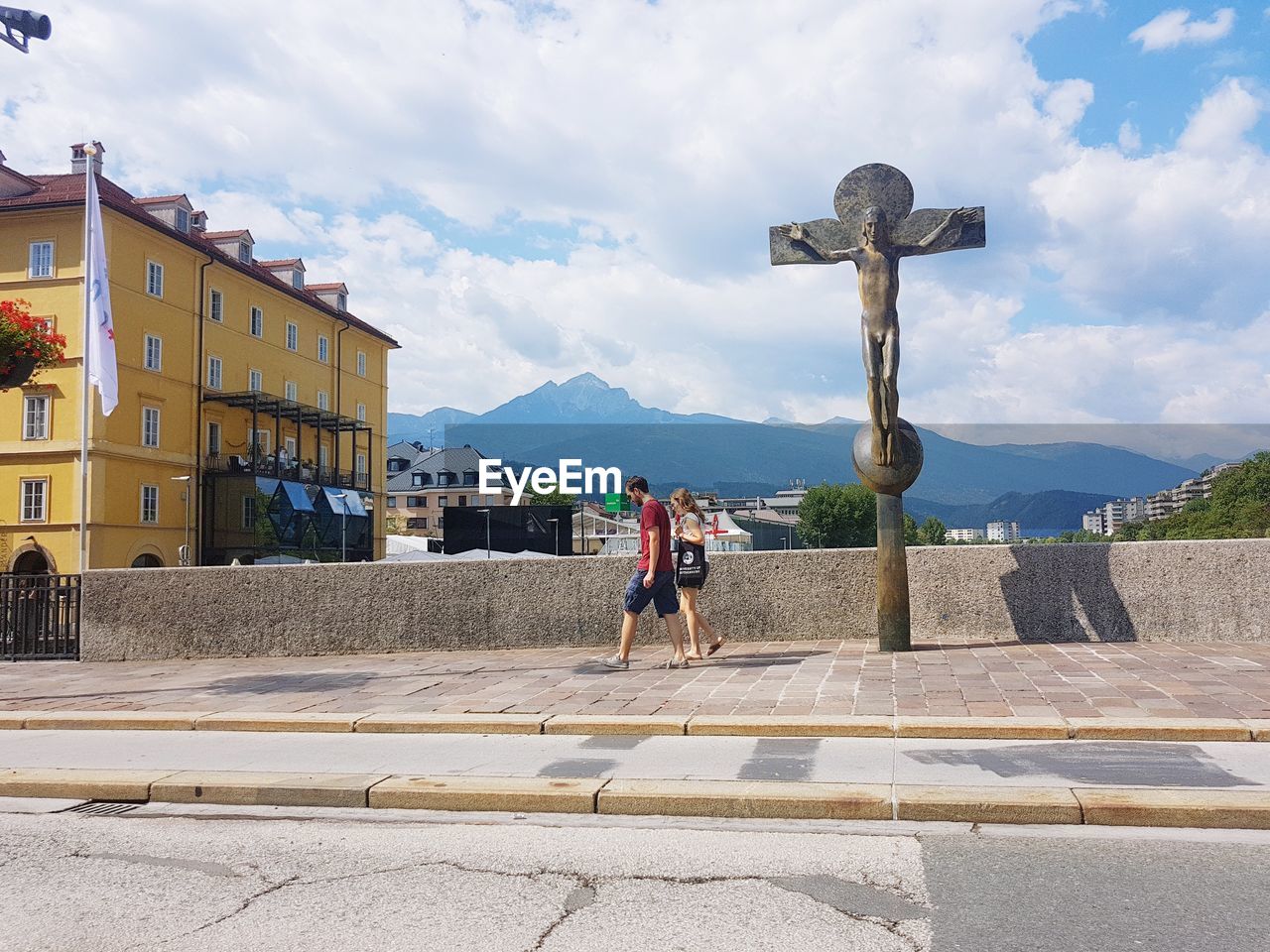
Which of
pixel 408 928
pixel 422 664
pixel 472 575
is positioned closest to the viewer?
pixel 408 928

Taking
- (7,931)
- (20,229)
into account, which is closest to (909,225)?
(7,931)

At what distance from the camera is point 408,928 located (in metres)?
3.69

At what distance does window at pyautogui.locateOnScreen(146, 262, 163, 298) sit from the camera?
48.0 metres

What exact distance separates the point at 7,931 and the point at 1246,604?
10079 millimetres

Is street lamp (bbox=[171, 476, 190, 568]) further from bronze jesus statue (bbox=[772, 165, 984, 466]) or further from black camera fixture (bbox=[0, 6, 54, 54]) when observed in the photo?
bronze jesus statue (bbox=[772, 165, 984, 466])

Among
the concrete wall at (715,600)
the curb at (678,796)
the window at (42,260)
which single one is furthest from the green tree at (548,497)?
the curb at (678,796)

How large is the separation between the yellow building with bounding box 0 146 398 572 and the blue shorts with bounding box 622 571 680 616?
33592mm

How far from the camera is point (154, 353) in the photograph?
1922 inches

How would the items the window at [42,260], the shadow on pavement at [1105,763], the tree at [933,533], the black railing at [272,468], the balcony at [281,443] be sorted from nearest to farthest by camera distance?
the shadow on pavement at [1105,763] < the window at [42,260] < the black railing at [272,468] < the balcony at [281,443] < the tree at [933,533]

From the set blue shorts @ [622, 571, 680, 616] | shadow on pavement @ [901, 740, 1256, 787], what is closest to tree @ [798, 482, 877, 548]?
blue shorts @ [622, 571, 680, 616]

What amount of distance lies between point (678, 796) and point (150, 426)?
159 ft

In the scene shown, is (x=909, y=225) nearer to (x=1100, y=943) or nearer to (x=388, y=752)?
(x=388, y=752)

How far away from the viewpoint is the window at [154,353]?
48.4 m

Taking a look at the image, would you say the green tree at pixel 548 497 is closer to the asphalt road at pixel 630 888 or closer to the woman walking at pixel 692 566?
the woman walking at pixel 692 566
